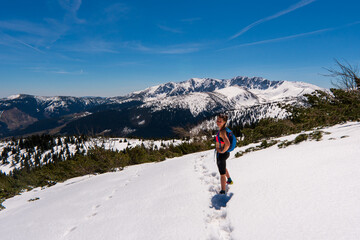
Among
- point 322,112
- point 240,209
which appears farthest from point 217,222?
point 322,112

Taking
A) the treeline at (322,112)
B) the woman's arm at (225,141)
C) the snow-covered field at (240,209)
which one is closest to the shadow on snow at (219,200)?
the snow-covered field at (240,209)

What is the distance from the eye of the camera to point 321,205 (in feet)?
8.23

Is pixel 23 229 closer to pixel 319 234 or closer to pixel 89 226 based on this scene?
pixel 89 226

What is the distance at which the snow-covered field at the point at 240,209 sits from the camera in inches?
92.1

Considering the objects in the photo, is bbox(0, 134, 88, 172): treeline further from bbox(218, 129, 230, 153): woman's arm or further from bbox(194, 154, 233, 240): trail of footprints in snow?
bbox(218, 129, 230, 153): woman's arm

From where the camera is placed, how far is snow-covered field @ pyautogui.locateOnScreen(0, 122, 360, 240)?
234cm

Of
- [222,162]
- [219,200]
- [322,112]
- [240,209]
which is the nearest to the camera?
[240,209]

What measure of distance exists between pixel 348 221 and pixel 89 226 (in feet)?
15.7

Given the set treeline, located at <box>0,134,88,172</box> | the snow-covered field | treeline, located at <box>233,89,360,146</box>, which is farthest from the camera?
treeline, located at <box>0,134,88,172</box>

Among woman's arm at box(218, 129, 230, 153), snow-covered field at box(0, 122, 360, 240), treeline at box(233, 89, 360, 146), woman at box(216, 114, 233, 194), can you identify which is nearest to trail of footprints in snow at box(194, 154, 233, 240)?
snow-covered field at box(0, 122, 360, 240)

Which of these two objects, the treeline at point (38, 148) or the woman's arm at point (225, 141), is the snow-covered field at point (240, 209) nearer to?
the woman's arm at point (225, 141)

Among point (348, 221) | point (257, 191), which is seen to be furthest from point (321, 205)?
point (257, 191)

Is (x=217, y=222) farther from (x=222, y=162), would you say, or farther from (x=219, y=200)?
(x=222, y=162)

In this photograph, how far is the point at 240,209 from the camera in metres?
3.33
